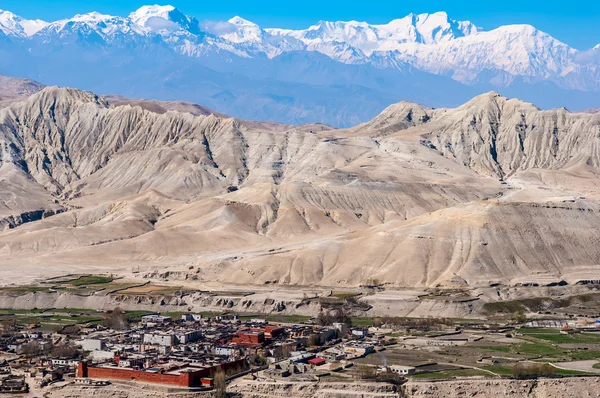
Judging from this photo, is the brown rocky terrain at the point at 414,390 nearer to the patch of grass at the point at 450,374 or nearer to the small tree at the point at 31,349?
the patch of grass at the point at 450,374

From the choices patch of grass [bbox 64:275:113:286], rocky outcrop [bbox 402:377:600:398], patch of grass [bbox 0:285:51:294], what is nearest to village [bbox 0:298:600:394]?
rocky outcrop [bbox 402:377:600:398]

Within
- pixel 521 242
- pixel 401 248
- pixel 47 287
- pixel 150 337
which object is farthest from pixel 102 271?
pixel 150 337

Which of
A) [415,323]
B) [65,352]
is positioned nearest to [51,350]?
[65,352]

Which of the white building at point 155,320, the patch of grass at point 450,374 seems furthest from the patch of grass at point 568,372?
the white building at point 155,320

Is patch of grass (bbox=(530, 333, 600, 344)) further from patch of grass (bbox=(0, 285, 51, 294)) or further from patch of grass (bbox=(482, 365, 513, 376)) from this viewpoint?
patch of grass (bbox=(0, 285, 51, 294))

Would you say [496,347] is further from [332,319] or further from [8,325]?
[8,325]
